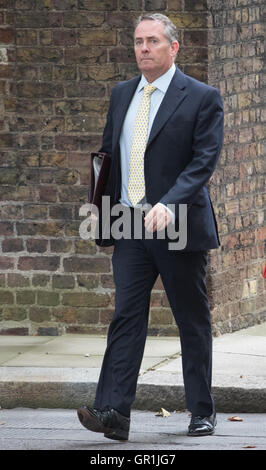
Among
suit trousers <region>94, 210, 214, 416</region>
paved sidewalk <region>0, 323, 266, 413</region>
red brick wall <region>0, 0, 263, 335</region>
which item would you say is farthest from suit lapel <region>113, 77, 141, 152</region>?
red brick wall <region>0, 0, 263, 335</region>

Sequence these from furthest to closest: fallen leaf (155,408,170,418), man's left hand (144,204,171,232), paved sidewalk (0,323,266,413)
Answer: paved sidewalk (0,323,266,413), fallen leaf (155,408,170,418), man's left hand (144,204,171,232)

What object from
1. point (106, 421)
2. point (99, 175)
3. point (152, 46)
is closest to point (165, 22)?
point (152, 46)

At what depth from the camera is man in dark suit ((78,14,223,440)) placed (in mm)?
6059

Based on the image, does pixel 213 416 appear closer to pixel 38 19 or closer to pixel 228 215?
pixel 228 215

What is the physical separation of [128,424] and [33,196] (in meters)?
3.17

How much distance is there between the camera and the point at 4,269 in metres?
9.05

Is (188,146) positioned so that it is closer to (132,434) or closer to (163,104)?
(163,104)

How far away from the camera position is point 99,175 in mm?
6250

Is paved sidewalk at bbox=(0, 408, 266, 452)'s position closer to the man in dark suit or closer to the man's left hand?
the man in dark suit

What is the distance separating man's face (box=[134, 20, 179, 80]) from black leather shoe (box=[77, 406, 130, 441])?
1687mm

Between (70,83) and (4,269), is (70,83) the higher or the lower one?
the higher one

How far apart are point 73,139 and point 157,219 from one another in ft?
10.4
